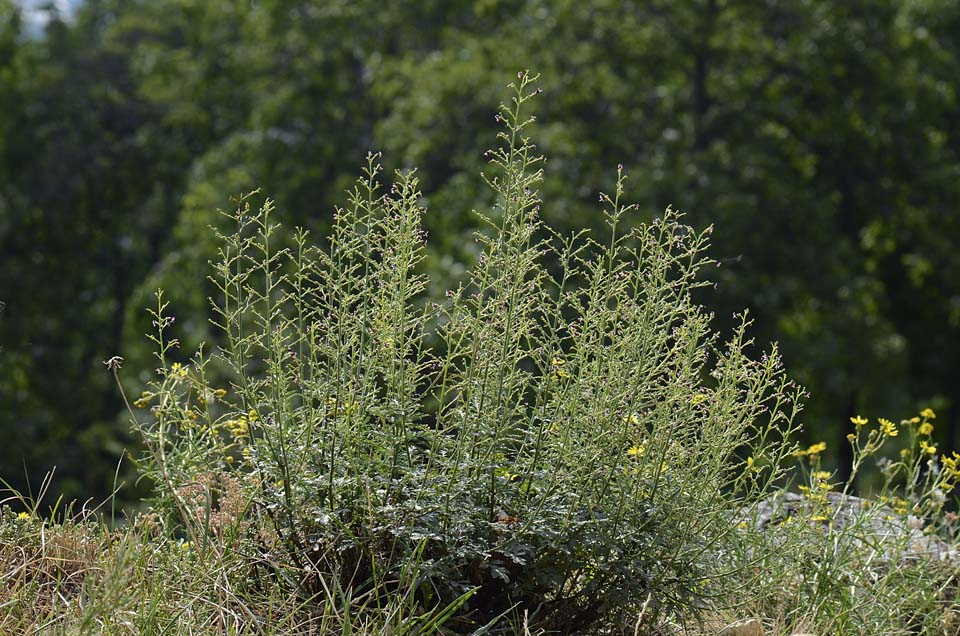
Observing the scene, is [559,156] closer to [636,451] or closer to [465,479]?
[636,451]

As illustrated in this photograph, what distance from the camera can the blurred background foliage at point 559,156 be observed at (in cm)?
1000

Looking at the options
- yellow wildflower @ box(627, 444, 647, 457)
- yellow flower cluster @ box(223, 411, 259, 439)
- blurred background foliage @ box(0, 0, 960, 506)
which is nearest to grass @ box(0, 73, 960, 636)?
yellow wildflower @ box(627, 444, 647, 457)

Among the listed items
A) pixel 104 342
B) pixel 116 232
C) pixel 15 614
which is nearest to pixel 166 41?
pixel 116 232

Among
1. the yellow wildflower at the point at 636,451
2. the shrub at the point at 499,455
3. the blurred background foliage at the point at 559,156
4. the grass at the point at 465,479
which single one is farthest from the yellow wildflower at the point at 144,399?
the blurred background foliage at the point at 559,156

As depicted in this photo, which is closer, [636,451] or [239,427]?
[636,451]

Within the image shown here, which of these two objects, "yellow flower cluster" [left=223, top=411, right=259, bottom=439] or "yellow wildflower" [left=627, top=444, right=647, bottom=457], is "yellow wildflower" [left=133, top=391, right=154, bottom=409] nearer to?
"yellow flower cluster" [left=223, top=411, right=259, bottom=439]

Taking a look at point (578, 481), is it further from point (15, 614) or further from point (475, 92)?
point (475, 92)

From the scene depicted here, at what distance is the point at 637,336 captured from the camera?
2.86 meters

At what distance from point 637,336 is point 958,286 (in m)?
9.97

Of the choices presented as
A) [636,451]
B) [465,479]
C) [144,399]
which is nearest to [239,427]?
[144,399]

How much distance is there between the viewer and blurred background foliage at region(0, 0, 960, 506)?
10.0 metres

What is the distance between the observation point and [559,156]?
1011cm

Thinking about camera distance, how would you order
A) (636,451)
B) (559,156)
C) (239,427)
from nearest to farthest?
(636,451), (239,427), (559,156)

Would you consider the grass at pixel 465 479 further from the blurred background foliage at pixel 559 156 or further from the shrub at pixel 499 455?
the blurred background foliage at pixel 559 156
